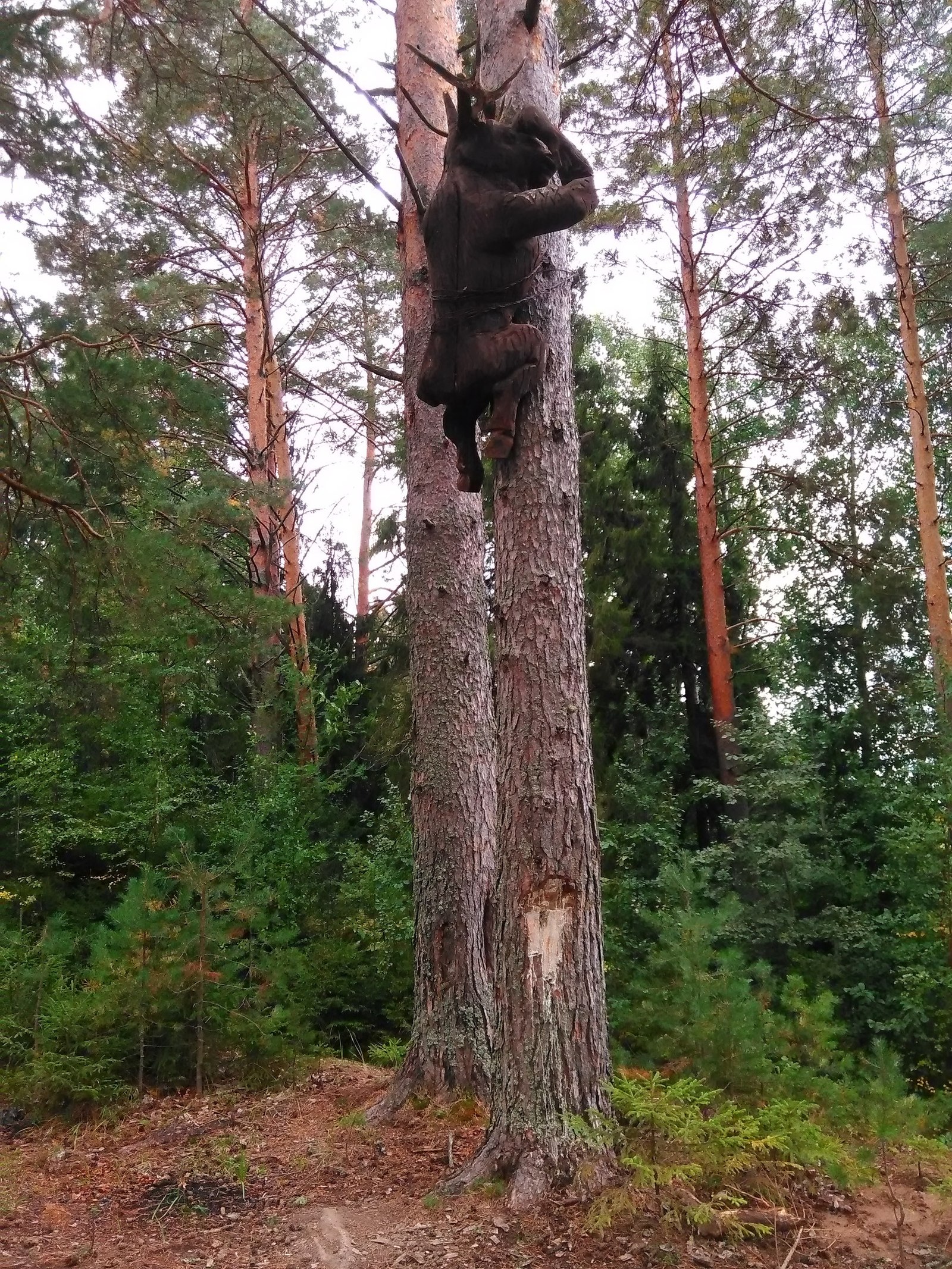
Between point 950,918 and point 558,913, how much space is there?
6778 millimetres

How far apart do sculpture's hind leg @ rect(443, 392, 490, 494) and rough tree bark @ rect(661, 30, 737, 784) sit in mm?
7587

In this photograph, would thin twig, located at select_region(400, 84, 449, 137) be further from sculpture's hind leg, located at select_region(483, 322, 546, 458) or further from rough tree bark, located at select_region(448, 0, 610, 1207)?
sculpture's hind leg, located at select_region(483, 322, 546, 458)

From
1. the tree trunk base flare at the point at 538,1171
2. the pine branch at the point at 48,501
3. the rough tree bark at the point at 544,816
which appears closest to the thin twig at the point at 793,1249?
the tree trunk base flare at the point at 538,1171

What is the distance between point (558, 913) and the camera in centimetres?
375

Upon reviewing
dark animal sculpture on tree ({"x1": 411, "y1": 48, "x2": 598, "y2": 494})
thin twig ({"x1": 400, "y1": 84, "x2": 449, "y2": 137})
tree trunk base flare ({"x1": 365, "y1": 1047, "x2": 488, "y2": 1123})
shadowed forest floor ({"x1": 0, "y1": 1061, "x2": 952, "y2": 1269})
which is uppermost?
thin twig ({"x1": 400, "y1": 84, "x2": 449, "y2": 137})

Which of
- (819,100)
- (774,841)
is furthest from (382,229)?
(774,841)

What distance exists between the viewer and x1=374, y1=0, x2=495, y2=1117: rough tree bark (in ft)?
16.8

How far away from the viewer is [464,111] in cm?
396

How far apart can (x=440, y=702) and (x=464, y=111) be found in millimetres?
2981

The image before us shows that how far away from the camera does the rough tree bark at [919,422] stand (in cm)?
1112

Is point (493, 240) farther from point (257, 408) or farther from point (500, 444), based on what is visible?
point (257, 408)

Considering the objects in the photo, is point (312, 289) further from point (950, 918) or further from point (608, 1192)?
point (608, 1192)

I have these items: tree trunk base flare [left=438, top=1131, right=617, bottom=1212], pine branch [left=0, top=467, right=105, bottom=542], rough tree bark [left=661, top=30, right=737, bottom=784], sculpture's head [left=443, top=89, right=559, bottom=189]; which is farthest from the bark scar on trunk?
rough tree bark [left=661, top=30, right=737, bottom=784]

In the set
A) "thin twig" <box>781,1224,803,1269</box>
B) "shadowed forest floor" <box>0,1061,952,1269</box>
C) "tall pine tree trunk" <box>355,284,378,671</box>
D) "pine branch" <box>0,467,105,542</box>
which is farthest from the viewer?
"tall pine tree trunk" <box>355,284,378,671</box>
